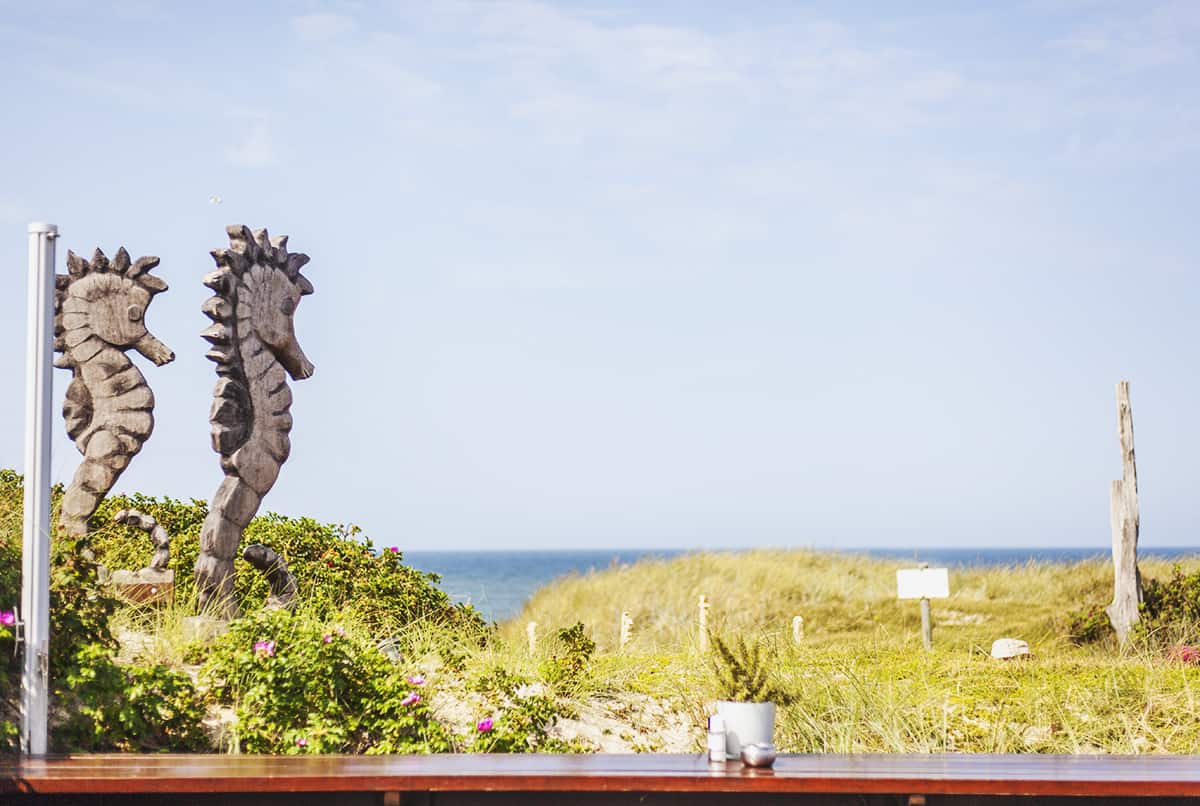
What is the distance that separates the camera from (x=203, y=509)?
41.5 ft

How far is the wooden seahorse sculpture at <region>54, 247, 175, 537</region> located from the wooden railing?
12.9 feet

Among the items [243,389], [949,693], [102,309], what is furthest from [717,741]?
[102,309]

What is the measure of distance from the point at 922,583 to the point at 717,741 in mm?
8447

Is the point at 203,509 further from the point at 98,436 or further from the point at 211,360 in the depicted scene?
the point at 211,360

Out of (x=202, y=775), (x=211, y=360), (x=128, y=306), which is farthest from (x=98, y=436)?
(x=202, y=775)

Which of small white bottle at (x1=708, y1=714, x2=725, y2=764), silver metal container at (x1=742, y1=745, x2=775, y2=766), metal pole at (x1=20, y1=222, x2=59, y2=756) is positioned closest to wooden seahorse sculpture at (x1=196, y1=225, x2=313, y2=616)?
metal pole at (x1=20, y1=222, x2=59, y2=756)

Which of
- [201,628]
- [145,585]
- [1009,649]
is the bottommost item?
[1009,649]

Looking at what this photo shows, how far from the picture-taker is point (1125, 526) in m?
14.0

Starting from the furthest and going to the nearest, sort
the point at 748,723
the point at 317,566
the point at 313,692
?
the point at 317,566 < the point at 313,692 < the point at 748,723

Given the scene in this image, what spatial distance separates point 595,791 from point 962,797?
1728 mm

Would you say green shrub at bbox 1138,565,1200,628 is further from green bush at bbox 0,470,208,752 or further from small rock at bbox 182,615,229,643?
green bush at bbox 0,470,208,752

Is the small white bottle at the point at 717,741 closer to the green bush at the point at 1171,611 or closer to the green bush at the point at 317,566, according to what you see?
the green bush at the point at 317,566

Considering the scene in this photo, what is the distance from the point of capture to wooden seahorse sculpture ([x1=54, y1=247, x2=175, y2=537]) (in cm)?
930

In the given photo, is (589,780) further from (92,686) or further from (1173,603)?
(1173,603)
